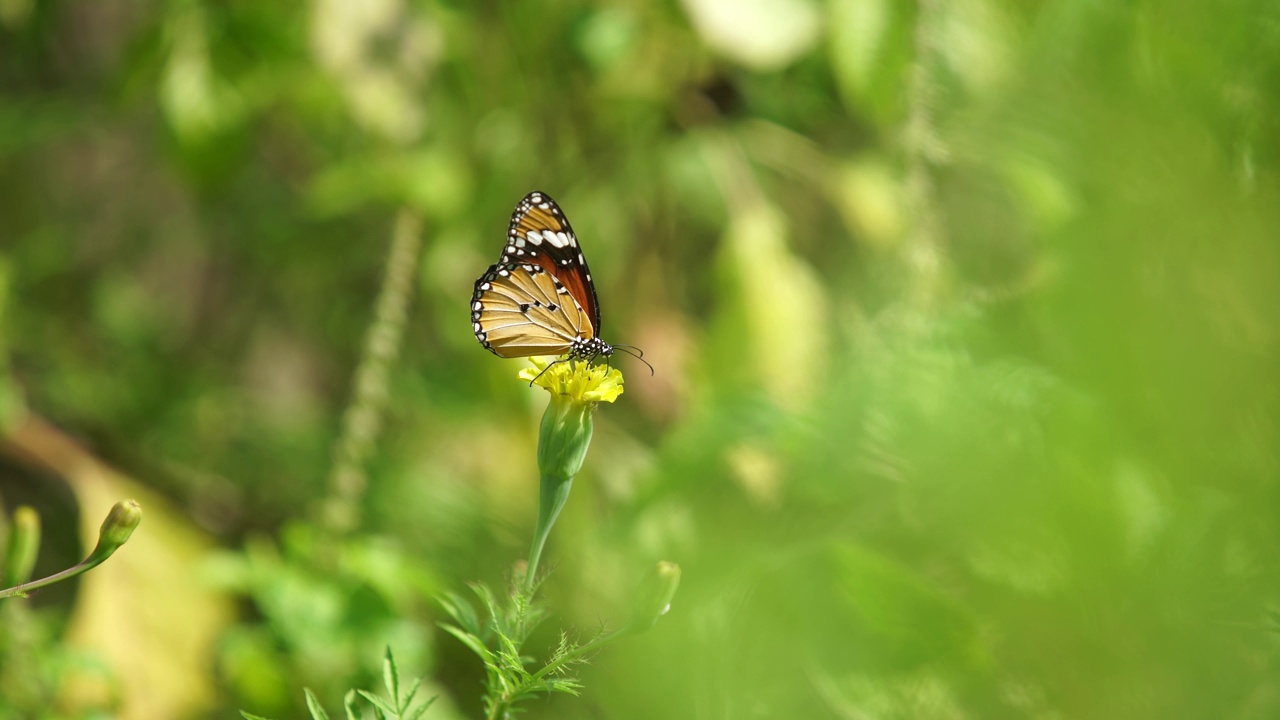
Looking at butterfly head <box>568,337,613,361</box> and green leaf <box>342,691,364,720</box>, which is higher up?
butterfly head <box>568,337,613,361</box>

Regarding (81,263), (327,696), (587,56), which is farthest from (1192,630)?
(81,263)

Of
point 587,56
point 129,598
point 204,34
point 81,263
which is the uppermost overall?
point 587,56

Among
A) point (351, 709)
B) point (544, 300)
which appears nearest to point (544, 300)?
point (544, 300)

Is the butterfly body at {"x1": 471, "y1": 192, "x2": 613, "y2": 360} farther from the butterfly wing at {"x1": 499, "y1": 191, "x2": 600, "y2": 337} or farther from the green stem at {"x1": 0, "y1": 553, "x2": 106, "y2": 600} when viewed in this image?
the green stem at {"x1": 0, "y1": 553, "x2": 106, "y2": 600}

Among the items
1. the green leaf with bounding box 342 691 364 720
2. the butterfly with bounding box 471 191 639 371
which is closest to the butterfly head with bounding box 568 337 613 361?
the butterfly with bounding box 471 191 639 371

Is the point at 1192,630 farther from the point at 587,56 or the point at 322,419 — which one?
the point at 322,419

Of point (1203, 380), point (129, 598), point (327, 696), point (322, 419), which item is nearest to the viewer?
point (1203, 380)

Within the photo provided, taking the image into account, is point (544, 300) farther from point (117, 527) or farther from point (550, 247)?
point (117, 527)

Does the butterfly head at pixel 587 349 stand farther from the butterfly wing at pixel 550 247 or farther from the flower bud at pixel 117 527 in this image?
the flower bud at pixel 117 527
